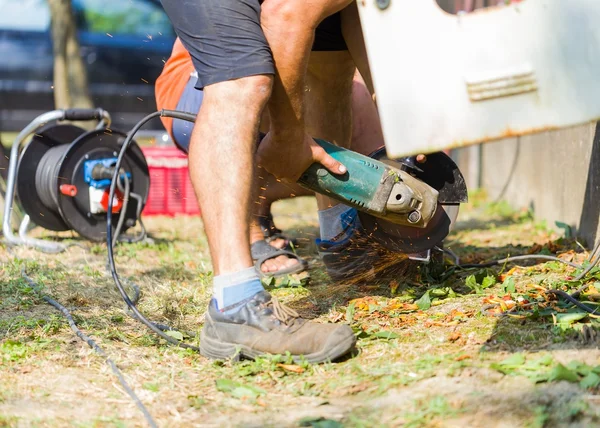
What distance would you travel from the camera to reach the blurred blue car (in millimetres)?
9945

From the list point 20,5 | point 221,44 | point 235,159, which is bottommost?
point 235,159

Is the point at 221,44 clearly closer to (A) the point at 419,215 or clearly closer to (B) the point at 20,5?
(A) the point at 419,215

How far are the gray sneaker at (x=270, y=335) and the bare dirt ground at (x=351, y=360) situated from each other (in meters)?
0.04

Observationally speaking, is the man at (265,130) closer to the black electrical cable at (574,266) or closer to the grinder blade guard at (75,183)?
the grinder blade guard at (75,183)

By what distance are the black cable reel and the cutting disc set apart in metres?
1.87

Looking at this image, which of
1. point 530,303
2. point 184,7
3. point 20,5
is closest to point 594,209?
point 530,303

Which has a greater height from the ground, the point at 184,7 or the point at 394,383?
the point at 184,7

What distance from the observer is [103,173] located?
14.3ft

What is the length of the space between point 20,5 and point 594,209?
24.6 feet

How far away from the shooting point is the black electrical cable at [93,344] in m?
2.02

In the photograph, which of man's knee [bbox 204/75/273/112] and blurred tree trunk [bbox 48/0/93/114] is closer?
man's knee [bbox 204/75/273/112]

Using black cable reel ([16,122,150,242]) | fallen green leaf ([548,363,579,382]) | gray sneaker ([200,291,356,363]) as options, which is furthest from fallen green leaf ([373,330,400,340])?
black cable reel ([16,122,150,242])

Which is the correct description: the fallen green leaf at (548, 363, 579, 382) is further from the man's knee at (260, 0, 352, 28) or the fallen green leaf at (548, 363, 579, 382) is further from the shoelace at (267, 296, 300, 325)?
the man's knee at (260, 0, 352, 28)

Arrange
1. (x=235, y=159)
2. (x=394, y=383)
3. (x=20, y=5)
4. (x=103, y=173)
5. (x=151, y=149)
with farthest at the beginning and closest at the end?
1. (x=20, y=5)
2. (x=151, y=149)
3. (x=103, y=173)
4. (x=235, y=159)
5. (x=394, y=383)
